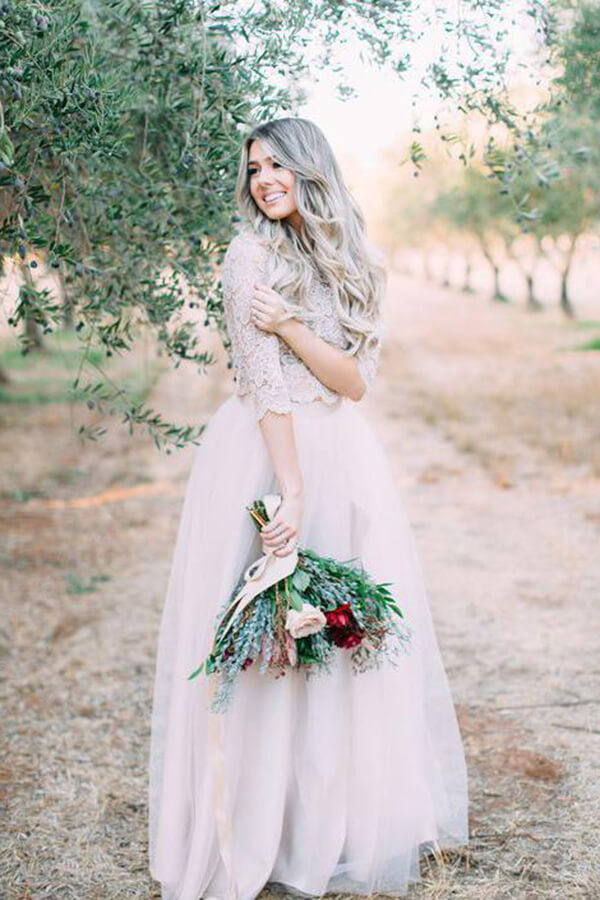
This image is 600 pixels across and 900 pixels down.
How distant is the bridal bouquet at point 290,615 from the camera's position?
3.10 m

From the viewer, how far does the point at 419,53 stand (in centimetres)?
420

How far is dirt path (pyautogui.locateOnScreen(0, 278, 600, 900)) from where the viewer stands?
3.85 metres

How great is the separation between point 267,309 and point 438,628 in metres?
3.90

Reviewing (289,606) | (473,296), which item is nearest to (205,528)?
(289,606)

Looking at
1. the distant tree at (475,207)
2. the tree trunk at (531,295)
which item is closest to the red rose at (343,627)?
the distant tree at (475,207)

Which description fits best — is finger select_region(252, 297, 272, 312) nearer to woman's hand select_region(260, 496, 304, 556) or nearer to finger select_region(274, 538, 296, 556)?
woman's hand select_region(260, 496, 304, 556)

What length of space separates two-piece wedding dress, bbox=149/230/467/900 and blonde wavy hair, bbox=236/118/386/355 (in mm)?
73

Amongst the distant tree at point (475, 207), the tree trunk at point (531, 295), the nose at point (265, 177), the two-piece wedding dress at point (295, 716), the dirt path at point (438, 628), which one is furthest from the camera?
the tree trunk at point (531, 295)

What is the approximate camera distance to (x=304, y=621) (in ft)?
9.90

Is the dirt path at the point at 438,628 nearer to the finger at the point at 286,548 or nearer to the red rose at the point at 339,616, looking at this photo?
the red rose at the point at 339,616

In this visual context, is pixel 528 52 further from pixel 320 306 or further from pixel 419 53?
pixel 320 306

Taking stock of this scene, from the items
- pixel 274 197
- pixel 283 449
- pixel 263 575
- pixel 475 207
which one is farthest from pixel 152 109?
pixel 475 207

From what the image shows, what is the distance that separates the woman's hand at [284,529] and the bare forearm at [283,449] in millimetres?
36

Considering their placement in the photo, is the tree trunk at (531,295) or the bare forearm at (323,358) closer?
the bare forearm at (323,358)
